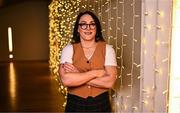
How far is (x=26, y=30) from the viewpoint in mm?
11000

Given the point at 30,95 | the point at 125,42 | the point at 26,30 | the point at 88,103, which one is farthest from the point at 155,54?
the point at 26,30

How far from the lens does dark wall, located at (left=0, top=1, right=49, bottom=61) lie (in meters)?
10.9

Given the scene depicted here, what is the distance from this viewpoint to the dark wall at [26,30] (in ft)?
35.6

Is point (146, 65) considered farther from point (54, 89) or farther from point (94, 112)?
point (54, 89)

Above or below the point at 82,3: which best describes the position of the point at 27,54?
below

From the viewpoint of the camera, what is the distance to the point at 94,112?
1742 millimetres

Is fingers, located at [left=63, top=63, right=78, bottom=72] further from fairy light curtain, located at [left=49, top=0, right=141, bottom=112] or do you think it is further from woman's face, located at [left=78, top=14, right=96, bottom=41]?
fairy light curtain, located at [left=49, top=0, right=141, bottom=112]

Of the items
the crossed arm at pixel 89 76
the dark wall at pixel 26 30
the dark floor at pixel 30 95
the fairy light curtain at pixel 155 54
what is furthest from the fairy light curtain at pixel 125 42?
the dark wall at pixel 26 30

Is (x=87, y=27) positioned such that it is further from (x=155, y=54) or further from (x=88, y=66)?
(x=155, y=54)

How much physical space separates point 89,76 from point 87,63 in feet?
0.29

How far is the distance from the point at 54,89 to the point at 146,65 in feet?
12.9

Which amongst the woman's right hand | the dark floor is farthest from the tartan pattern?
the dark floor

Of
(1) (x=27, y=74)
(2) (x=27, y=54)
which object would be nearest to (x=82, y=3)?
(1) (x=27, y=74)

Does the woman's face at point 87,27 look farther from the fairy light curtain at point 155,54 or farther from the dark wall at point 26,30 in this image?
the dark wall at point 26,30
